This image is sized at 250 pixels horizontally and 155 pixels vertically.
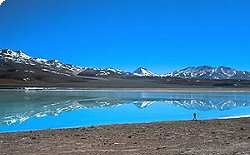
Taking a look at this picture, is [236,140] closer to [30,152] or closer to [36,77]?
[30,152]

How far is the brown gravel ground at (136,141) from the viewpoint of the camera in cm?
1533

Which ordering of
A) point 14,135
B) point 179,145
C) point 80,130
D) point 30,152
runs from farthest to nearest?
point 80,130 < point 14,135 < point 179,145 < point 30,152

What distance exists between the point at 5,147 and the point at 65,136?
367 cm

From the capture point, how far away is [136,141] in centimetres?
1845

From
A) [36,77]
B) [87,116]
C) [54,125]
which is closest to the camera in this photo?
[54,125]

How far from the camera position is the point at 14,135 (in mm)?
21156

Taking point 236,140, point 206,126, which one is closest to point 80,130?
point 206,126

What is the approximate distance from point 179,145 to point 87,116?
1766 centimetres

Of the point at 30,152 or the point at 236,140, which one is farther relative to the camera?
the point at 236,140

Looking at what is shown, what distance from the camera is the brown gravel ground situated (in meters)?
15.3

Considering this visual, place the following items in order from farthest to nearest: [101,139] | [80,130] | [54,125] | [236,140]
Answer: [54,125] < [80,130] < [101,139] < [236,140]

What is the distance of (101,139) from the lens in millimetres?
19297

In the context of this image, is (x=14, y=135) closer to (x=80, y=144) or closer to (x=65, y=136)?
(x=65, y=136)

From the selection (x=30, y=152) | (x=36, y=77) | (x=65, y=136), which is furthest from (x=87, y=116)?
(x=36, y=77)
